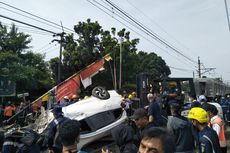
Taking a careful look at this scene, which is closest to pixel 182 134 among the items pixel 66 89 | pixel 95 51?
pixel 66 89

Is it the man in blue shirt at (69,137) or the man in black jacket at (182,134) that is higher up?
the man in blue shirt at (69,137)

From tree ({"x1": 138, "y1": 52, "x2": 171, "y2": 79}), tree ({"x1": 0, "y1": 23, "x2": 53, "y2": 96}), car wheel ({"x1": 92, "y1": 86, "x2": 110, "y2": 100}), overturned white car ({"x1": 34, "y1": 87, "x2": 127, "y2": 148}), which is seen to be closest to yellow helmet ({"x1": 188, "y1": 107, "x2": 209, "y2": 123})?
overturned white car ({"x1": 34, "y1": 87, "x2": 127, "y2": 148})

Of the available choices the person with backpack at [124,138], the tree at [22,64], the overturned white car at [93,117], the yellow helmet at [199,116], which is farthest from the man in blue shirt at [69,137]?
the tree at [22,64]

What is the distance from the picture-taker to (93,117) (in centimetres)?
1021

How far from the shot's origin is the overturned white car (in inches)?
394

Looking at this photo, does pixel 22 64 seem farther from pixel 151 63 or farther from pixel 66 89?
pixel 151 63

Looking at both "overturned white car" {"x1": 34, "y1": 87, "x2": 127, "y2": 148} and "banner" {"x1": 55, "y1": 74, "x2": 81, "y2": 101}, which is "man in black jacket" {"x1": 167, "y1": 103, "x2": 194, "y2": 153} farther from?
"banner" {"x1": 55, "y1": 74, "x2": 81, "y2": 101}

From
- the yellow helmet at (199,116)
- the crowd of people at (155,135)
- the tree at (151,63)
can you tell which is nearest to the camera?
the crowd of people at (155,135)

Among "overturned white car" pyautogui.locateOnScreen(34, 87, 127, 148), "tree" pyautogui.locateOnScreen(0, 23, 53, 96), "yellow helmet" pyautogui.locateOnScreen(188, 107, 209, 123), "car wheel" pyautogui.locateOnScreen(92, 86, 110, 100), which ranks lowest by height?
"overturned white car" pyautogui.locateOnScreen(34, 87, 127, 148)

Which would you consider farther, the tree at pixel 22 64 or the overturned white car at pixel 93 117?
the tree at pixel 22 64

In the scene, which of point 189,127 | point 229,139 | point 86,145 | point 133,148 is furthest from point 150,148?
point 229,139

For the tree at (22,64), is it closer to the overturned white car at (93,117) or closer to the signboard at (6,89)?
the signboard at (6,89)

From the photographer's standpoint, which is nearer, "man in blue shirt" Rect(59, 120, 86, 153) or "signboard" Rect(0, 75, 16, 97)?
"man in blue shirt" Rect(59, 120, 86, 153)

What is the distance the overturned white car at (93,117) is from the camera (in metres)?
10.0
